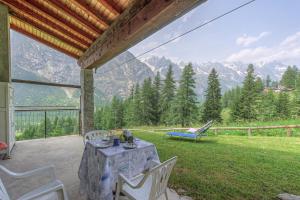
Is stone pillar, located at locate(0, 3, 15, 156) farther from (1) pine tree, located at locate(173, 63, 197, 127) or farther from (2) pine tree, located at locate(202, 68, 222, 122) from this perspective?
(2) pine tree, located at locate(202, 68, 222, 122)

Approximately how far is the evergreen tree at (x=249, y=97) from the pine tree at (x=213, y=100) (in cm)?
217

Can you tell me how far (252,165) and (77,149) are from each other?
13.3ft

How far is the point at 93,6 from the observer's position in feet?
9.37

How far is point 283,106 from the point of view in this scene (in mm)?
14695

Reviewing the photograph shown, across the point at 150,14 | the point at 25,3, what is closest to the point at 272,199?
the point at 150,14

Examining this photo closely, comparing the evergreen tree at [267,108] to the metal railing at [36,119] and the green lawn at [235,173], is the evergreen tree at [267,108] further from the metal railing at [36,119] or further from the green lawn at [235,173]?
the metal railing at [36,119]

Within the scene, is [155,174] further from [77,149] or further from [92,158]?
[77,149]

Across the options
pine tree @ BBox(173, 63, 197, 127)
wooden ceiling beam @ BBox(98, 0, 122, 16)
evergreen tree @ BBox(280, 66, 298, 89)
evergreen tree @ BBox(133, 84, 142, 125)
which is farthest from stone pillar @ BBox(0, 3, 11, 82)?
evergreen tree @ BBox(280, 66, 298, 89)

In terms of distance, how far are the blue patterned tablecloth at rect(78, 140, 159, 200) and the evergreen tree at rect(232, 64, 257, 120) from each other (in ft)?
52.3

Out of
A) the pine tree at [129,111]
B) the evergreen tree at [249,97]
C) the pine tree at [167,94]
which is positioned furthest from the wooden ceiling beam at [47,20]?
the evergreen tree at [249,97]

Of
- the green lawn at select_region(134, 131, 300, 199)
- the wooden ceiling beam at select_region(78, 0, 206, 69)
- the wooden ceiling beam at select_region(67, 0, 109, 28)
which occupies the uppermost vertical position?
the wooden ceiling beam at select_region(67, 0, 109, 28)

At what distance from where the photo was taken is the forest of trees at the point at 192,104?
48.8 ft

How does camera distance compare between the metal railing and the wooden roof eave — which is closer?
the wooden roof eave

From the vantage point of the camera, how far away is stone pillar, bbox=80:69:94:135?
5770mm
